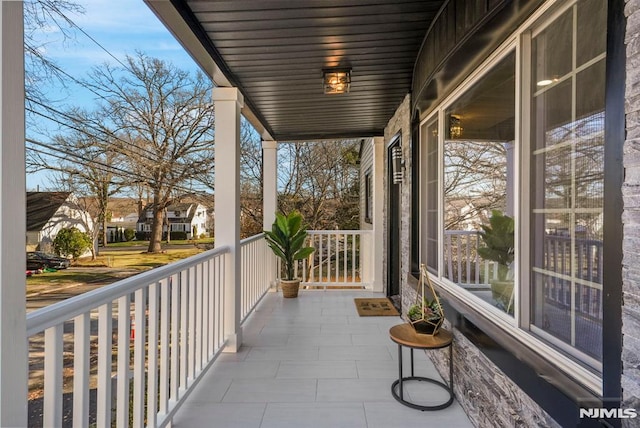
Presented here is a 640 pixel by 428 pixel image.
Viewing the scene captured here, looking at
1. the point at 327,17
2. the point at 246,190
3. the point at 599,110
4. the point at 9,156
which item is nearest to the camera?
the point at 9,156

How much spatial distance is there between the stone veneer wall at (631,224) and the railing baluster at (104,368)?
5.90ft

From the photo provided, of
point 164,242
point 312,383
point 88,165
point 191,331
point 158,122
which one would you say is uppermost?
point 158,122

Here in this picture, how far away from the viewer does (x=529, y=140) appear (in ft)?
5.21

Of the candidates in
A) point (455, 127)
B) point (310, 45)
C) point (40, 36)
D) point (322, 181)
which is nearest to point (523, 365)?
point (455, 127)

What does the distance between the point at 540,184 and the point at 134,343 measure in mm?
2057

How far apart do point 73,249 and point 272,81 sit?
217 cm

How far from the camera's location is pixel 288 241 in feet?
16.3

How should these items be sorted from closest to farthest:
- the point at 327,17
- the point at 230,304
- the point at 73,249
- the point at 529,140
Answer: the point at 529,140 < the point at 73,249 < the point at 327,17 < the point at 230,304

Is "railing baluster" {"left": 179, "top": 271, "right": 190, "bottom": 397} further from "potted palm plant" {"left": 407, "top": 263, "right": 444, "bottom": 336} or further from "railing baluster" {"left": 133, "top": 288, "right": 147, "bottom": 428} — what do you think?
"potted palm plant" {"left": 407, "top": 263, "right": 444, "bottom": 336}

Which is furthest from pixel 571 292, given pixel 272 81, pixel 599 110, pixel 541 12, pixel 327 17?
pixel 272 81

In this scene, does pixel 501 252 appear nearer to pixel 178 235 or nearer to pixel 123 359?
pixel 123 359

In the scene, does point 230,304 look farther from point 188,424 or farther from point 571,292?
point 571,292

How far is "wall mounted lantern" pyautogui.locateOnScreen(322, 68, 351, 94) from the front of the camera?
2898 millimetres

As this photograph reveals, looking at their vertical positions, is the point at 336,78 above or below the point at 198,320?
above
